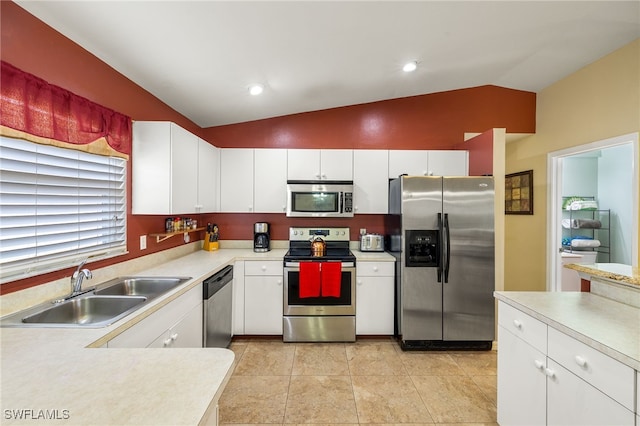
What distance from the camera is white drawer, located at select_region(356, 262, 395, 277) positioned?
10.0 feet

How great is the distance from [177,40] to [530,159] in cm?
412

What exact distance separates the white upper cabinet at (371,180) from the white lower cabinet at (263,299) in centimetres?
125

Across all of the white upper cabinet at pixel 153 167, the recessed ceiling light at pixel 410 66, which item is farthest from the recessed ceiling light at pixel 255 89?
the recessed ceiling light at pixel 410 66

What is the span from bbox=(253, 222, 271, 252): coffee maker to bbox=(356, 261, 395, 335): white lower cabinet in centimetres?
117

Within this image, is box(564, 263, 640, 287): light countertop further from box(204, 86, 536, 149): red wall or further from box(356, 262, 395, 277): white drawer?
box(204, 86, 536, 149): red wall

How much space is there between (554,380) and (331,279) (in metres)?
1.90

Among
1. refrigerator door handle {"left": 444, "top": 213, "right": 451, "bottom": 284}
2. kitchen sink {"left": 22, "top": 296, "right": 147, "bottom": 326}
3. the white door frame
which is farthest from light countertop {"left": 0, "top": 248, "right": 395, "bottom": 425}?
the white door frame

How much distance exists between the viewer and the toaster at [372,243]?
11.4 ft

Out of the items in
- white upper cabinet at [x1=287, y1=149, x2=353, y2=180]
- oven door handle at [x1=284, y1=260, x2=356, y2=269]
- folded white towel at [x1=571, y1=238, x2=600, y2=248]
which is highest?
white upper cabinet at [x1=287, y1=149, x2=353, y2=180]

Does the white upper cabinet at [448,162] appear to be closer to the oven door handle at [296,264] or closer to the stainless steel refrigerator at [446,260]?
the stainless steel refrigerator at [446,260]

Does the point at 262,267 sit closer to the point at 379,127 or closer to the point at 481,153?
the point at 379,127

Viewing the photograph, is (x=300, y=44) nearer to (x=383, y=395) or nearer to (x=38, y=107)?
(x=38, y=107)

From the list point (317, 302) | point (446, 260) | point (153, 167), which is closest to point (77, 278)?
point (153, 167)

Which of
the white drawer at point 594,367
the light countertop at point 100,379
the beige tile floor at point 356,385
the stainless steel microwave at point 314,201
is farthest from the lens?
the stainless steel microwave at point 314,201
